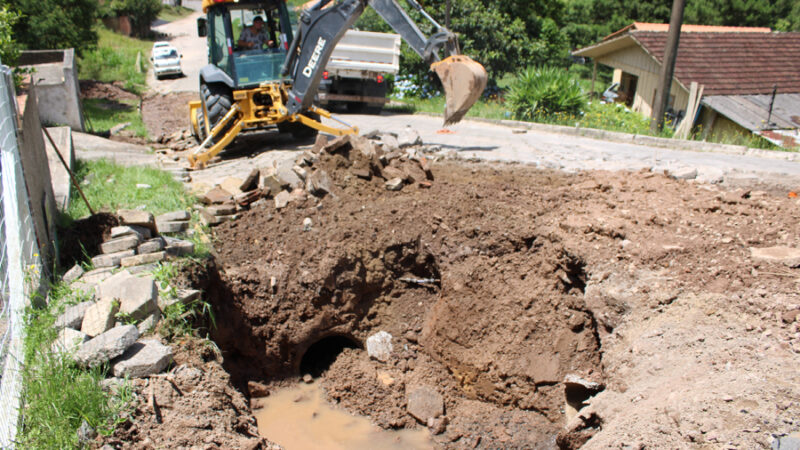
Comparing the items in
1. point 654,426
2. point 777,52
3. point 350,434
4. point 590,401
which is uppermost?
point 777,52

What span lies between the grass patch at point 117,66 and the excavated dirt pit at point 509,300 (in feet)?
55.4

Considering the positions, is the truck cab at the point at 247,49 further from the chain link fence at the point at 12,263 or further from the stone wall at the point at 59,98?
the chain link fence at the point at 12,263

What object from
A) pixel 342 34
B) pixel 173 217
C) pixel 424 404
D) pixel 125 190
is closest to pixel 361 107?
pixel 342 34

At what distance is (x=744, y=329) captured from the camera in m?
4.43

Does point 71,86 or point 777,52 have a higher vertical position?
point 777,52

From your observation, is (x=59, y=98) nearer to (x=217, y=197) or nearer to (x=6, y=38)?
(x=6, y=38)

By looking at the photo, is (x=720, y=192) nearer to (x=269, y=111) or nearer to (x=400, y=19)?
(x=400, y=19)

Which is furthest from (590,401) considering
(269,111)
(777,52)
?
(777,52)

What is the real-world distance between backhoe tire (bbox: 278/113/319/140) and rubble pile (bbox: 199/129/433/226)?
10.1ft

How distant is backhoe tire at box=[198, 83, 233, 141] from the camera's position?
1056 cm

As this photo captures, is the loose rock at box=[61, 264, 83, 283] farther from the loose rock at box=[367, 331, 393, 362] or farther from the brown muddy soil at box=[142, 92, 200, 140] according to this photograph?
the brown muddy soil at box=[142, 92, 200, 140]

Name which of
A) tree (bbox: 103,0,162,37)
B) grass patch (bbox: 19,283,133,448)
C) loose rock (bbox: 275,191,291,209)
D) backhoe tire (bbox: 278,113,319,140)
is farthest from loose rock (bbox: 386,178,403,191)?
tree (bbox: 103,0,162,37)

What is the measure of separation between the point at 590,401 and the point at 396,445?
2036 millimetres

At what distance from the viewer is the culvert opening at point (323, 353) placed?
271 inches
